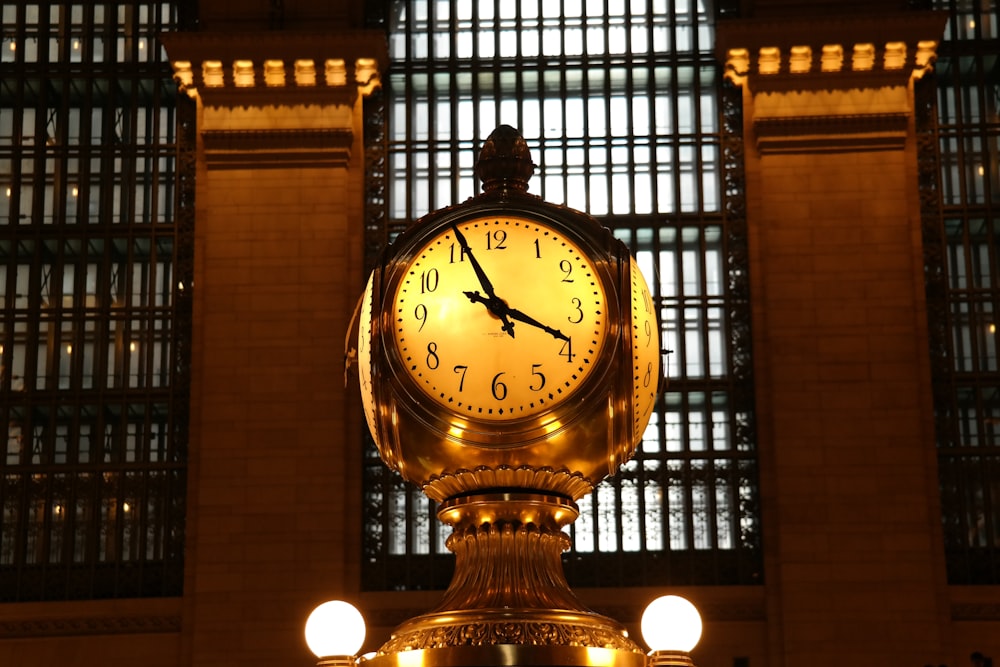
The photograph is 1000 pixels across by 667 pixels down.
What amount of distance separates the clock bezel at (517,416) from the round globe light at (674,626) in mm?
254

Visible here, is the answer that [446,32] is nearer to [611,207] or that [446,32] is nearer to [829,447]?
[611,207]

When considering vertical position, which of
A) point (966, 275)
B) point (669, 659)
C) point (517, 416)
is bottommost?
point (669, 659)

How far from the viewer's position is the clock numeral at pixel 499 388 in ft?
7.12

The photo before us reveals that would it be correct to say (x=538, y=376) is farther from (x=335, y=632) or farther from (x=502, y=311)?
(x=335, y=632)

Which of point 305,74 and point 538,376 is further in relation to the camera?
point 305,74

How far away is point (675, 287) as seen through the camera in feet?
70.2

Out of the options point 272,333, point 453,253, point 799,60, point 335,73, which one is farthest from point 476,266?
point 335,73

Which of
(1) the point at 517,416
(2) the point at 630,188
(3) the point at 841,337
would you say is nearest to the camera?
(1) the point at 517,416

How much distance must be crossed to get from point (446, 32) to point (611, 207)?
10.0 ft

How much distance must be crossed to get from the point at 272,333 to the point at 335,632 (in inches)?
746

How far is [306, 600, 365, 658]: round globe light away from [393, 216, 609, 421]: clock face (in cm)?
32

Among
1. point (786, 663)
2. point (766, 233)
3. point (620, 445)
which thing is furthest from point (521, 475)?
point (766, 233)

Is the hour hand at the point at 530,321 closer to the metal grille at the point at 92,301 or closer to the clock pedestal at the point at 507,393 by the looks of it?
the clock pedestal at the point at 507,393

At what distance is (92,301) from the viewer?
854 inches
